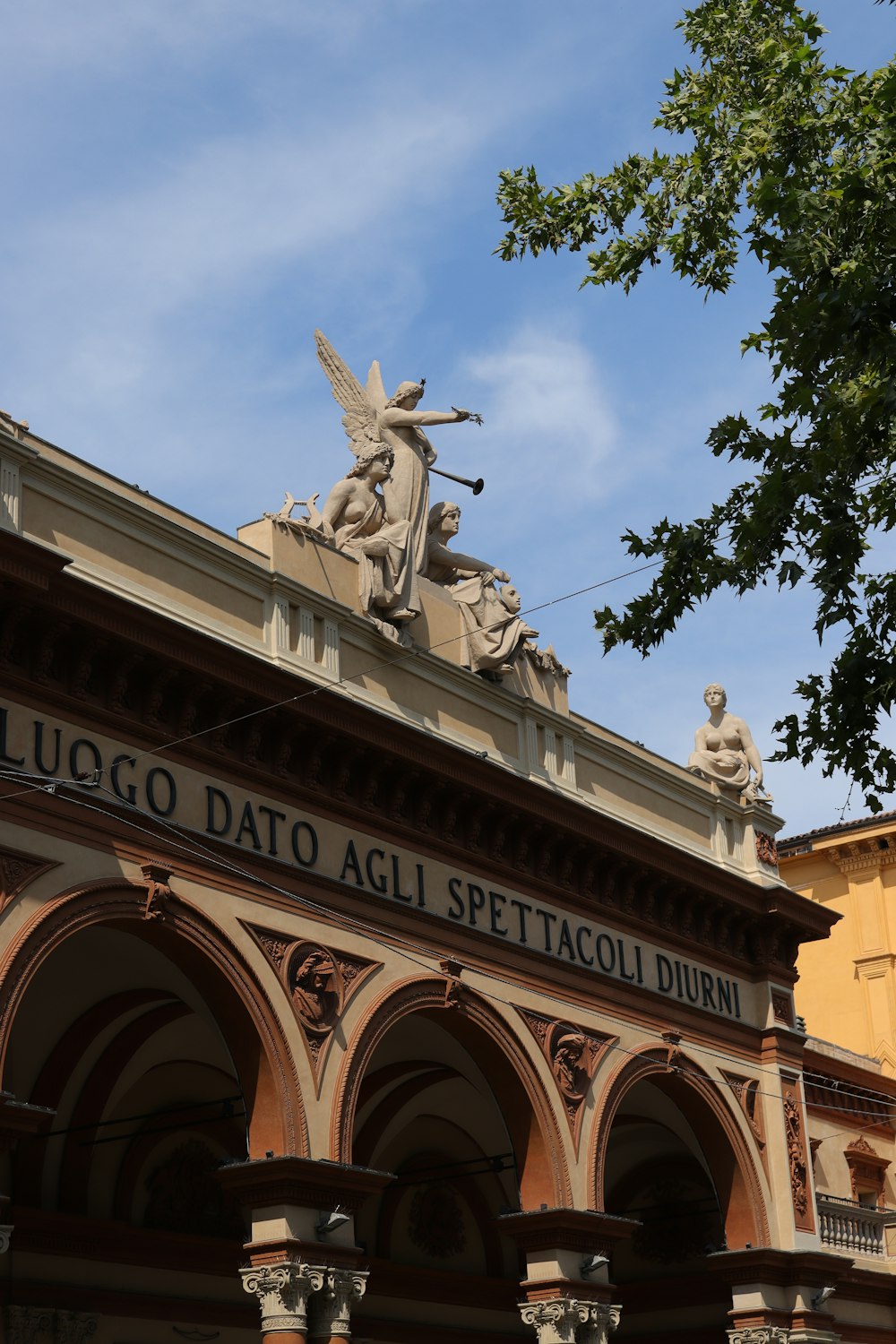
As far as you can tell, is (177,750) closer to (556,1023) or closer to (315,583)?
(315,583)

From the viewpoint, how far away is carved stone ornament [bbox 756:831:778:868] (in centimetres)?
2552

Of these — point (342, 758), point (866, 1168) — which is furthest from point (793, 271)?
point (866, 1168)

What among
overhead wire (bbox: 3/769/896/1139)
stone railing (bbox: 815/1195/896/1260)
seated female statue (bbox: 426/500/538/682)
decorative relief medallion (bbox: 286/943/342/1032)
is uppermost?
seated female statue (bbox: 426/500/538/682)

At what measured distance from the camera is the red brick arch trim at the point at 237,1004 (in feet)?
52.3

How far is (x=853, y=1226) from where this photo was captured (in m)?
26.6

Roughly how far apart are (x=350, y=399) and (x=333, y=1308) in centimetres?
995

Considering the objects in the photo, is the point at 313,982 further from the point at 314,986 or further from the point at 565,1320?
the point at 565,1320

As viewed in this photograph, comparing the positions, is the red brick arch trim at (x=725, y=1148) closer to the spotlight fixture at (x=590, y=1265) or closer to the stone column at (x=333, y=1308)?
the spotlight fixture at (x=590, y=1265)

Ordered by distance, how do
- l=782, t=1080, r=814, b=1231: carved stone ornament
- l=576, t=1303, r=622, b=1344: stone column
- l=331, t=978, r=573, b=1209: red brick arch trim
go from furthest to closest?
l=782, t=1080, r=814, b=1231: carved stone ornament
l=576, t=1303, r=622, b=1344: stone column
l=331, t=978, r=573, b=1209: red brick arch trim

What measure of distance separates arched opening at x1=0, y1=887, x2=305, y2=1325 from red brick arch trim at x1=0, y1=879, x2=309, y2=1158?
0.02 meters

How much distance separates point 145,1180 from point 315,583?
6951 millimetres

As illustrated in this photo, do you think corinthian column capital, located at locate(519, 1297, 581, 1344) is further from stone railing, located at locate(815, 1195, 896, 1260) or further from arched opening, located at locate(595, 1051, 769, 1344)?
stone railing, located at locate(815, 1195, 896, 1260)

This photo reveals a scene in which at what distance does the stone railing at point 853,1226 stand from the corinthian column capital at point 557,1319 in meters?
6.21

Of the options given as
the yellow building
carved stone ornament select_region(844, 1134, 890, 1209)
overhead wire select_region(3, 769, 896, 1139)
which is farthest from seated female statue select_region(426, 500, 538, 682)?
the yellow building
